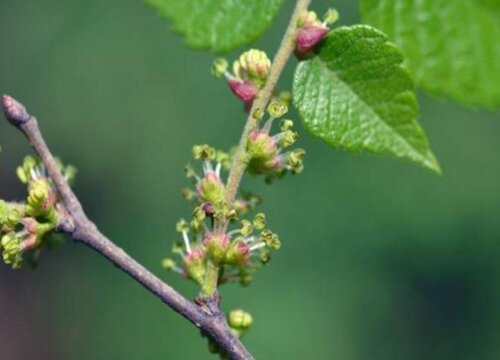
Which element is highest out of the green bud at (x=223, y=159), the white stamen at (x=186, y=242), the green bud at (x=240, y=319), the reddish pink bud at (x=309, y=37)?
the reddish pink bud at (x=309, y=37)

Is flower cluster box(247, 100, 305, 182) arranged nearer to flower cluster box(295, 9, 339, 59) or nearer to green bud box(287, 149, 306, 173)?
green bud box(287, 149, 306, 173)

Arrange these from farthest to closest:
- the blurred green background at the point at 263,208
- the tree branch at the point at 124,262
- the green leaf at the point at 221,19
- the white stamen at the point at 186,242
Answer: the blurred green background at the point at 263,208, the green leaf at the point at 221,19, the white stamen at the point at 186,242, the tree branch at the point at 124,262

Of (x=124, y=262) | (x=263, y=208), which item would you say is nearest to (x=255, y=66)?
(x=124, y=262)

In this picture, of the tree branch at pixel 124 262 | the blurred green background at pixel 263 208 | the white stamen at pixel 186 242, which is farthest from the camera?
the blurred green background at pixel 263 208

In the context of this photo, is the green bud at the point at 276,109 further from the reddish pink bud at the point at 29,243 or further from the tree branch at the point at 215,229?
the reddish pink bud at the point at 29,243

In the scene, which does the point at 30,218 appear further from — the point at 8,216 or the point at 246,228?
the point at 246,228

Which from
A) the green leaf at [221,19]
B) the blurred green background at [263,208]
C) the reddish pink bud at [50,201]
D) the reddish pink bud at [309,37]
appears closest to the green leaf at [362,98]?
the reddish pink bud at [309,37]

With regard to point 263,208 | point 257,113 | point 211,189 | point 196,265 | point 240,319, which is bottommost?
point 263,208
